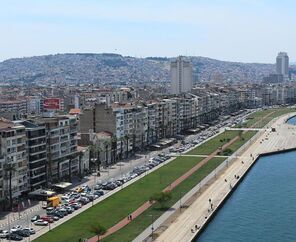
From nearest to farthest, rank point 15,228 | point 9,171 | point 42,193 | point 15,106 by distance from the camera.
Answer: point 15,228, point 9,171, point 42,193, point 15,106

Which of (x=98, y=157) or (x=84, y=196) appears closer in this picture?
(x=84, y=196)

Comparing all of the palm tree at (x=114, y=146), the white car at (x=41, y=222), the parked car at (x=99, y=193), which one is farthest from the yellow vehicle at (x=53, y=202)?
the palm tree at (x=114, y=146)

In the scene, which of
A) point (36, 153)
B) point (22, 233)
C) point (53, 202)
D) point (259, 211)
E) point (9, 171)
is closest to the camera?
point (22, 233)

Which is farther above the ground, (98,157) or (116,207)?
(98,157)

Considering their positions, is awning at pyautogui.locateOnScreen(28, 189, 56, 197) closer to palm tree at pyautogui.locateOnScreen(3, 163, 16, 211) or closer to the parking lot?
the parking lot

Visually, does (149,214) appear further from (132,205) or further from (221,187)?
(221,187)

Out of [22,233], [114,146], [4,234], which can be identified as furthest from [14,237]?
[114,146]

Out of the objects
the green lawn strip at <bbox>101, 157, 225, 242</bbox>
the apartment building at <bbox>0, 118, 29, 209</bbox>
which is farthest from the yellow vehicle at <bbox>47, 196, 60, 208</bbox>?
the green lawn strip at <bbox>101, 157, 225, 242</bbox>
